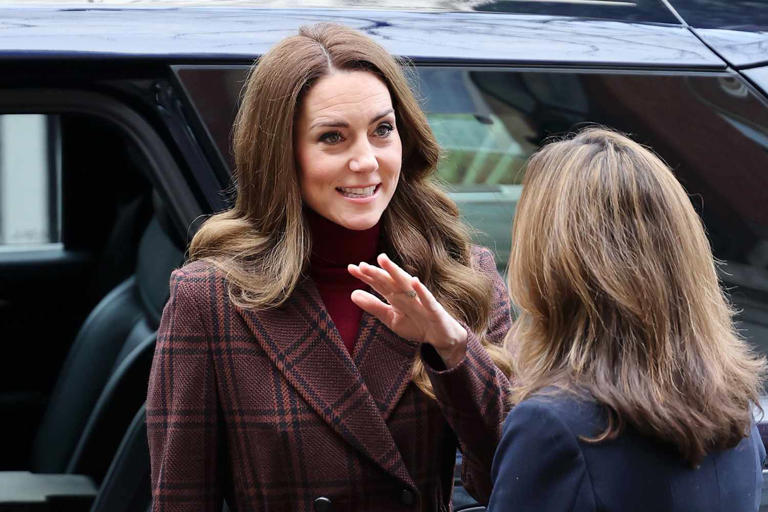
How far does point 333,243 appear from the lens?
6.53 ft

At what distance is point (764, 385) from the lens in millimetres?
2215

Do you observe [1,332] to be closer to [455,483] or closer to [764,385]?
[455,483]

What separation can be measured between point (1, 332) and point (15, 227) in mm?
1759

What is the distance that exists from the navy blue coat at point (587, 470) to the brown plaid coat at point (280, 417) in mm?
297

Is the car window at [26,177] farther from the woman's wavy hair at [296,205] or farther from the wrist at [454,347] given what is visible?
the wrist at [454,347]

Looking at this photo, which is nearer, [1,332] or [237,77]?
[237,77]

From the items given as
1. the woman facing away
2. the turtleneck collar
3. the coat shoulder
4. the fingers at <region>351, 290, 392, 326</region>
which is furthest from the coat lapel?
the coat shoulder

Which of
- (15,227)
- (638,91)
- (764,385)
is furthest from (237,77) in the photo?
(15,227)

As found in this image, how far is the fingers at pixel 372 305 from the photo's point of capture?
1691mm

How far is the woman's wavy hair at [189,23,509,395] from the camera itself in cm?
192

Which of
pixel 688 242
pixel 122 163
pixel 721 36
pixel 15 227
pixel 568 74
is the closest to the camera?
pixel 688 242

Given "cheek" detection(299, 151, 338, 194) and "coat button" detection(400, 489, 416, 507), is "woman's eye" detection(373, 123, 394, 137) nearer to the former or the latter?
"cheek" detection(299, 151, 338, 194)

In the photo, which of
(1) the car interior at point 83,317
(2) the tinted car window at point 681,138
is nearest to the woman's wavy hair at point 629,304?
(2) the tinted car window at point 681,138

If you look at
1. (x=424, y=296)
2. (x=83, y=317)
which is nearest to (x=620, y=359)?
(x=424, y=296)
